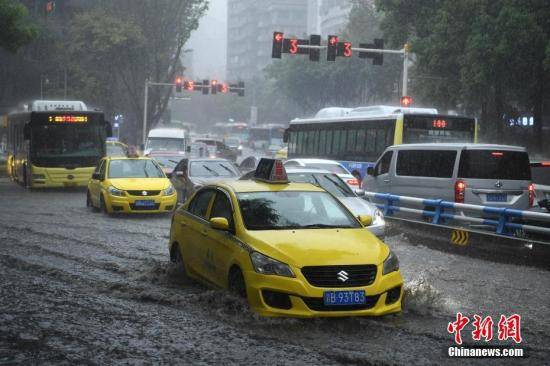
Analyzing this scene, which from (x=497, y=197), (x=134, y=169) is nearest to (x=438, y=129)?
(x=134, y=169)

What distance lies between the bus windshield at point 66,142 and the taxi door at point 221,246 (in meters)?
20.0

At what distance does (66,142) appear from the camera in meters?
Result: 29.1

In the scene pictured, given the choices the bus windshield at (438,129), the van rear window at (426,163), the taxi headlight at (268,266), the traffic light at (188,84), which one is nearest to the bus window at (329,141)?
the bus windshield at (438,129)

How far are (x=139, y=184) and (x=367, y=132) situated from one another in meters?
9.34

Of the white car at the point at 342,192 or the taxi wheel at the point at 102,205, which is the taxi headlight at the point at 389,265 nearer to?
the white car at the point at 342,192

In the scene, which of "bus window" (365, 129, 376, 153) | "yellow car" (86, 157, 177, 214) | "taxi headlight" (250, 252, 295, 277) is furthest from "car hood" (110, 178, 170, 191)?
"taxi headlight" (250, 252, 295, 277)

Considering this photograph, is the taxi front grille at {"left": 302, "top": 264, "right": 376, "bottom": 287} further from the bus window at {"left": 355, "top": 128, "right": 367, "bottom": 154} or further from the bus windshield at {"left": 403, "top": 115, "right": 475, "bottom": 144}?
the bus window at {"left": 355, "top": 128, "right": 367, "bottom": 154}

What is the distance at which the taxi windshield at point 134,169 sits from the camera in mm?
21625

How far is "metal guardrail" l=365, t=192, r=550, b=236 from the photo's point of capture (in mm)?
13703

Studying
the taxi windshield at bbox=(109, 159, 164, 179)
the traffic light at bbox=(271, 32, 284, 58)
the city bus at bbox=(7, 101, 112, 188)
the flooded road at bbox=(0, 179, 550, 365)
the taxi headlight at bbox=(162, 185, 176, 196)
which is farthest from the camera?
the traffic light at bbox=(271, 32, 284, 58)

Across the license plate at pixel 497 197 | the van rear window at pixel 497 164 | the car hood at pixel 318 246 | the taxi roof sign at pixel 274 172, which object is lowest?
the license plate at pixel 497 197

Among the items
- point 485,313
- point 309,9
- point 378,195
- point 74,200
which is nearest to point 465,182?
point 378,195

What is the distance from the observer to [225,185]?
10.1m

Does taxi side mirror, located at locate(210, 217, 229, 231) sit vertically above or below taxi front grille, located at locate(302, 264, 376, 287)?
above
